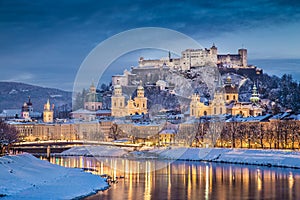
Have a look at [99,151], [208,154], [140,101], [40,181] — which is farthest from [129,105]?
[40,181]

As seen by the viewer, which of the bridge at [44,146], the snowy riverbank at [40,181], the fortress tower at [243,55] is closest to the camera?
the snowy riverbank at [40,181]

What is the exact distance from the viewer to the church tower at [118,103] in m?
103

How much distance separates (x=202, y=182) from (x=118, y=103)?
7098cm

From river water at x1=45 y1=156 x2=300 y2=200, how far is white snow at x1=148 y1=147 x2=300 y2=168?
2153 millimetres

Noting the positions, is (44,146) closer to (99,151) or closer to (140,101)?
(99,151)

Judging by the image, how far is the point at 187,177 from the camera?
125 ft

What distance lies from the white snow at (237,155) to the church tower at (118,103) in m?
40.5

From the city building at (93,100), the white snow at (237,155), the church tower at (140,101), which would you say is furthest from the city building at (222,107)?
the city building at (93,100)

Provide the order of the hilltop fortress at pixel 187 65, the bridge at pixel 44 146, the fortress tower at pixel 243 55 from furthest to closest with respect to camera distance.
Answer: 1. the fortress tower at pixel 243 55
2. the hilltop fortress at pixel 187 65
3. the bridge at pixel 44 146

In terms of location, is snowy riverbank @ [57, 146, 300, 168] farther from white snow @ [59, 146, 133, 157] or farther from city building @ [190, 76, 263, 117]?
city building @ [190, 76, 263, 117]

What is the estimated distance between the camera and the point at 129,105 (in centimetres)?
10338

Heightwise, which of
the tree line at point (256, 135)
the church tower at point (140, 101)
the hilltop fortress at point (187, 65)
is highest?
the hilltop fortress at point (187, 65)

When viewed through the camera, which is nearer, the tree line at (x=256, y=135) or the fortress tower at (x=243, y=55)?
the tree line at (x=256, y=135)

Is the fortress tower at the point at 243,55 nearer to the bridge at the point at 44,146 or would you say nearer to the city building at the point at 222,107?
the city building at the point at 222,107
